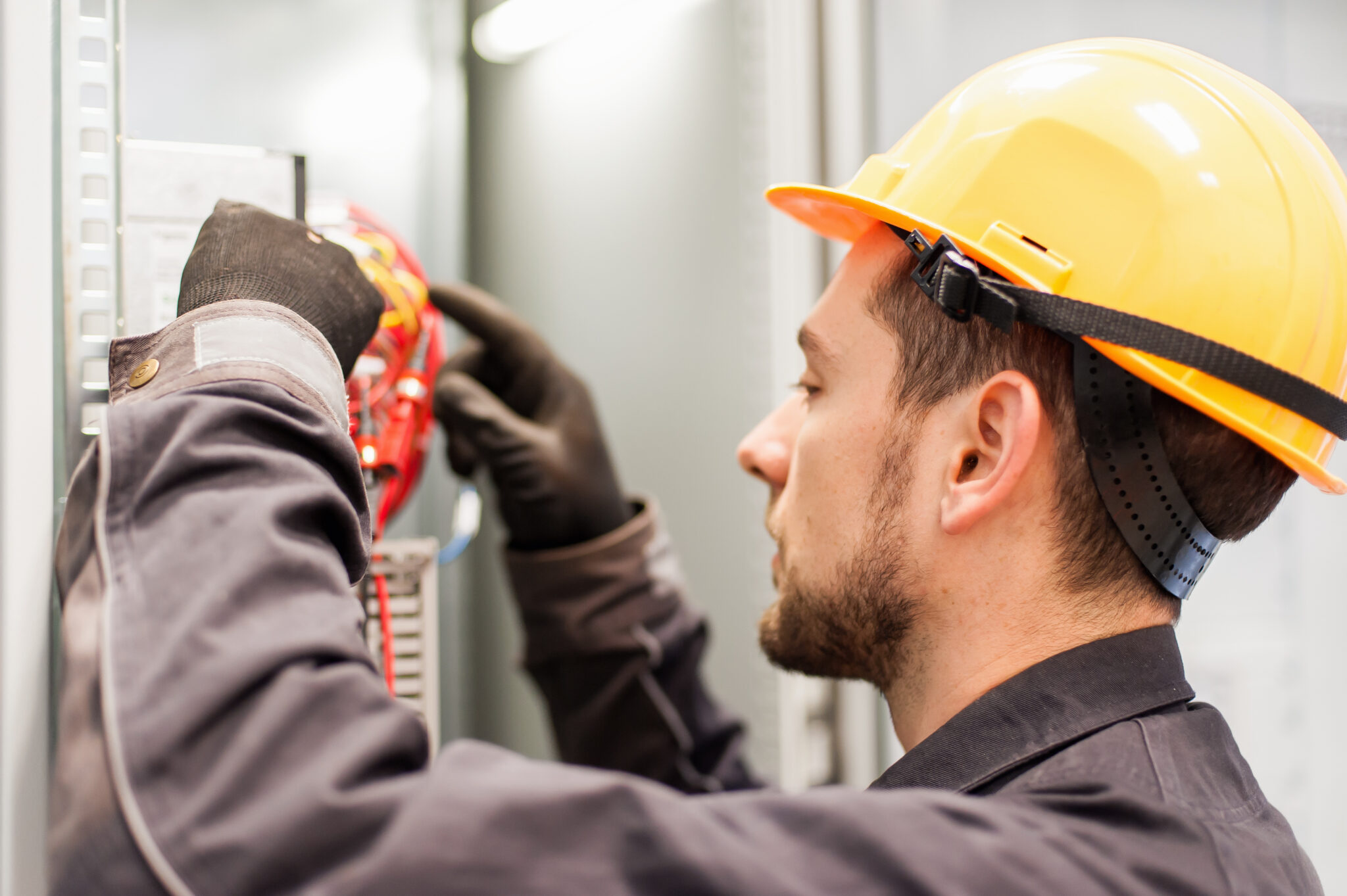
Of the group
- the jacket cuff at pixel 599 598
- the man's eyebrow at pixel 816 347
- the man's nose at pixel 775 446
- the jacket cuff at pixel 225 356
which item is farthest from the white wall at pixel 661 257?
the jacket cuff at pixel 225 356

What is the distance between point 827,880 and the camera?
0.55 meters

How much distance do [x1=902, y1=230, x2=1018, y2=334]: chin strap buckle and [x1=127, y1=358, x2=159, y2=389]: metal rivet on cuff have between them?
550 millimetres

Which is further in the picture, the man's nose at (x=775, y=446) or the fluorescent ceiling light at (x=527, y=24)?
the fluorescent ceiling light at (x=527, y=24)

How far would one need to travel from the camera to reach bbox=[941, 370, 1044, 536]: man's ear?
76 cm

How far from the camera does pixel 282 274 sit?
0.71 meters

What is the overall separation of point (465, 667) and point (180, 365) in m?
1.29

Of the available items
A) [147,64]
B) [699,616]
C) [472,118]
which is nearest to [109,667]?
[699,616]

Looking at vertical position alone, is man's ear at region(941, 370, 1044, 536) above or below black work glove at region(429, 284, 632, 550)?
above

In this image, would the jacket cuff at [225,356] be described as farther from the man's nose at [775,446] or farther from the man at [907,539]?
the man's nose at [775,446]

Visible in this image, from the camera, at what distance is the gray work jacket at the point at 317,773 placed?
1.63 ft

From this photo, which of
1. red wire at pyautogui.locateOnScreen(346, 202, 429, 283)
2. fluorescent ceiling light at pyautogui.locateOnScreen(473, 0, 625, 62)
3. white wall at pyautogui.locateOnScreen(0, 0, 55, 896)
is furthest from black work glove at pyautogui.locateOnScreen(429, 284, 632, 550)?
white wall at pyautogui.locateOnScreen(0, 0, 55, 896)

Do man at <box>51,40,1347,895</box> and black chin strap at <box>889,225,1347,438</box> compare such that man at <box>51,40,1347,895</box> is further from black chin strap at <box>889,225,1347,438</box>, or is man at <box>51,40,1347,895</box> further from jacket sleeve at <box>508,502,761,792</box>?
jacket sleeve at <box>508,502,761,792</box>

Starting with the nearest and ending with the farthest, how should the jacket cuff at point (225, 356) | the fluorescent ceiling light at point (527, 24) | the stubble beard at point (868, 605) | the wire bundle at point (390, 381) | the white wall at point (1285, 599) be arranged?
the jacket cuff at point (225, 356), the stubble beard at point (868, 605), the wire bundle at point (390, 381), the white wall at point (1285, 599), the fluorescent ceiling light at point (527, 24)

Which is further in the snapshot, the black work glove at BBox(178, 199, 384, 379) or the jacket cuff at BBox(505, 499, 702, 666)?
the jacket cuff at BBox(505, 499, 702, 666)
